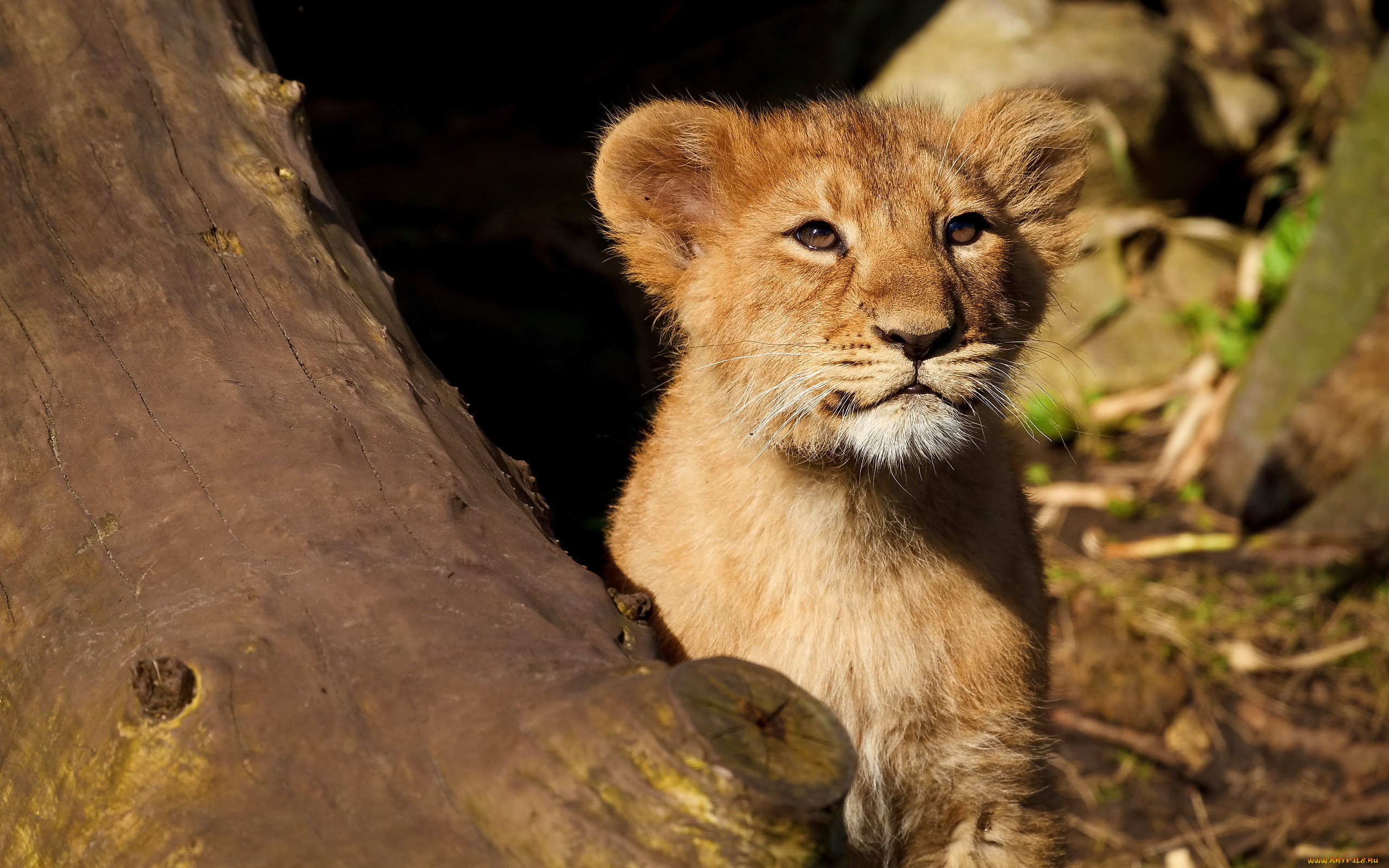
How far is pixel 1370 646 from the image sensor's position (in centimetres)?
576

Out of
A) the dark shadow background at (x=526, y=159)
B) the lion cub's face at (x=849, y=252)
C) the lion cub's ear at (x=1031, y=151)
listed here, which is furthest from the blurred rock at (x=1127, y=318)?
the lion cub's face at (x=849, y=252)

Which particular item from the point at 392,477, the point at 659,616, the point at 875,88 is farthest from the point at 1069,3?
the point at 392,477

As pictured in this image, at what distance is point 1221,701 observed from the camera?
569 cm

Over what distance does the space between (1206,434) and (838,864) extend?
6.03 m

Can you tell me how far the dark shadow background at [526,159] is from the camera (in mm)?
6484

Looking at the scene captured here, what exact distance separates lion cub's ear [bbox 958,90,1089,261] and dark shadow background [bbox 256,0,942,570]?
2.83 meters

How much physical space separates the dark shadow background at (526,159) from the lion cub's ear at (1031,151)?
283 centimetres

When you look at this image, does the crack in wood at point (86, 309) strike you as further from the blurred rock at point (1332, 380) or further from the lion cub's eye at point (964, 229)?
Result: the blurred rock at point (1332, 380)

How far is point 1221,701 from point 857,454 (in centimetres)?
350

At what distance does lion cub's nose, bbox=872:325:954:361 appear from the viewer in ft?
9.21

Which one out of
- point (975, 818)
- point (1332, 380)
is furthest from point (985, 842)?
point (1332, 380)

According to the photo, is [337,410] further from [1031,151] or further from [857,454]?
[1031,151]

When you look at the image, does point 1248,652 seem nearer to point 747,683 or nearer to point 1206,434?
point 1206,434

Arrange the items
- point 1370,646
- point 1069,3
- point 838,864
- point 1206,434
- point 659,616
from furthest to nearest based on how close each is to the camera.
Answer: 1. point 1069,3
2. point 1206,434
3. point 1370,646
4. point 659,616
5. point 838,864
